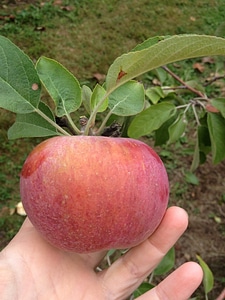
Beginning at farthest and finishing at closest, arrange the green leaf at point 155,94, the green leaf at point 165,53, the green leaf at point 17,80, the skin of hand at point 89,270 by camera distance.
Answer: the green leaf at point 155,94
the skin of hand at point 89,270
the green leaf at point 17,80
the green leaf at point 165,53

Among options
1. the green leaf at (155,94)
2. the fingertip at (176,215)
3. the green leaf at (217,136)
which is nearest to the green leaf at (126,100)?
the fingertip at (176,215)

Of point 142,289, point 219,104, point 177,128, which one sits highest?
point 219,104

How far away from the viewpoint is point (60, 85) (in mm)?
925

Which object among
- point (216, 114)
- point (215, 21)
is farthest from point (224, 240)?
point (215, 21)

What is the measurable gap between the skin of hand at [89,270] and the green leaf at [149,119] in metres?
0.25

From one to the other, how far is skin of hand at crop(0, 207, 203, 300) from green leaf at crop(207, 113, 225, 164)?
0.28 m

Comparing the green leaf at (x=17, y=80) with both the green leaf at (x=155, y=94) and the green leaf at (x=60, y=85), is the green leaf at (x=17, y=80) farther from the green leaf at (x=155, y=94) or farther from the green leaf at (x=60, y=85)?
the green leaf at (x=155, y=94)

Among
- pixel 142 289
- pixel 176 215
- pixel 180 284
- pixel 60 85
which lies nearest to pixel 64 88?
pixel 60 85

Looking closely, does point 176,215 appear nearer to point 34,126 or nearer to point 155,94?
point 34,126

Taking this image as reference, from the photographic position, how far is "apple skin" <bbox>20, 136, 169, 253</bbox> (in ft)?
2.69

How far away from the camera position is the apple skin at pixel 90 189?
2.69 feet

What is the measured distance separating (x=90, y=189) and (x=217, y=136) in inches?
24.6

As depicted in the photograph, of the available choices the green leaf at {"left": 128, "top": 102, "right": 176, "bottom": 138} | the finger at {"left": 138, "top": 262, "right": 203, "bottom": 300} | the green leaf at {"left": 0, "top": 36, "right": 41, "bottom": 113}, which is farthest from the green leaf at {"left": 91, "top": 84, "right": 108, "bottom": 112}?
the finger at {"left": 138, "top": 262, "right": 203, "bottom": 300}

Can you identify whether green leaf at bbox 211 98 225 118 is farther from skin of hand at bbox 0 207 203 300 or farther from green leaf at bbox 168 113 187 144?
skin of hand at bbox 0 207 203 300
